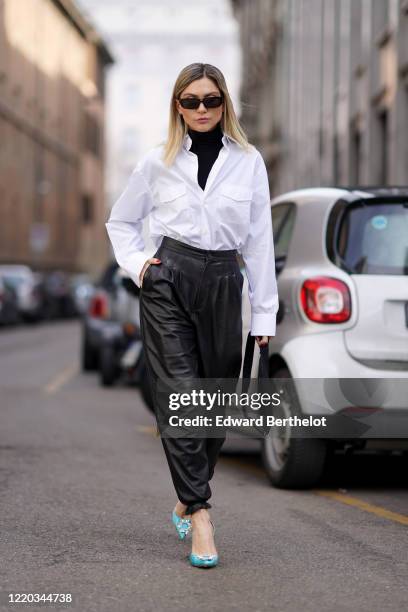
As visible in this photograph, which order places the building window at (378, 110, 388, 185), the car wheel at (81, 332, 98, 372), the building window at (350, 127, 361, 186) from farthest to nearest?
the building window at (350, 127, 361, 186), the building window at (378, 110, 388, 185), the car wheel at (81, 332, 98, 372)

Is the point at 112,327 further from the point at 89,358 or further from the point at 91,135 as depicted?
the point at 91,135

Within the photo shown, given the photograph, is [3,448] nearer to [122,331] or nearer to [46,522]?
[46,522]

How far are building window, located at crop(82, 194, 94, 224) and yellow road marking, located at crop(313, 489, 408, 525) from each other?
69.1 metres

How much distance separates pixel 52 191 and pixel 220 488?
191 feet

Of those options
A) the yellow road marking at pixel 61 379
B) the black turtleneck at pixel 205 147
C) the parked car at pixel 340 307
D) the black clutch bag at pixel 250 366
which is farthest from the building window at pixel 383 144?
the black turtleneck at pixel 205 147

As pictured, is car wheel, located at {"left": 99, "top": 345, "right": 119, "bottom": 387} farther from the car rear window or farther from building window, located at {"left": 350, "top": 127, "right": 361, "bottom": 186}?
building window, located at {"left": 350, "top": 127, "right": 361, "bottom": 186}

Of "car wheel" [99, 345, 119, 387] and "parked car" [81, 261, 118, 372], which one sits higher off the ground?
"parked car" [81, 261, 118, 372]

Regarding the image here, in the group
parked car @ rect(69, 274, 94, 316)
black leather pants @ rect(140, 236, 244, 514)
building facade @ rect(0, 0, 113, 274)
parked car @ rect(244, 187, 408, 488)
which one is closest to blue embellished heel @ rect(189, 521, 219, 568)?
black leather pants @ rect(140, 236, 244, 514)

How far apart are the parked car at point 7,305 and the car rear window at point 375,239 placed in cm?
2411

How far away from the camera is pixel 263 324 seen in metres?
5.27

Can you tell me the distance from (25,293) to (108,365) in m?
21.2

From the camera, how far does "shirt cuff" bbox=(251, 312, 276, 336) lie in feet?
17.3

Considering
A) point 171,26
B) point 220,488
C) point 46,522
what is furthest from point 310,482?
point 171,26

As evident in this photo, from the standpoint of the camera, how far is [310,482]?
7012 mm
